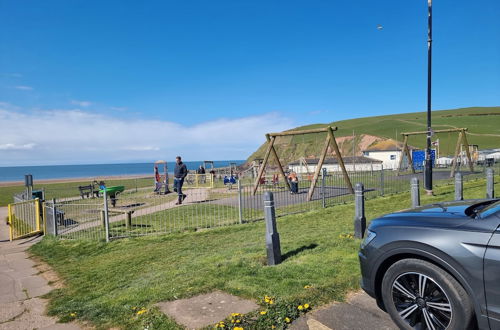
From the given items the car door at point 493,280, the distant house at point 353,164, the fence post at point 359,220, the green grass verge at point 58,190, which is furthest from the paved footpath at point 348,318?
the distant house at point 353,164

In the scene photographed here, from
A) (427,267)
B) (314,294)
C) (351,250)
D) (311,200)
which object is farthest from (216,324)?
(311,200)

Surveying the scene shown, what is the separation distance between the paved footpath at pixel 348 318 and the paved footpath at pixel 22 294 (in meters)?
2.64

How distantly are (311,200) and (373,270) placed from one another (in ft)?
31.4

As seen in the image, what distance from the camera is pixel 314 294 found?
3.75 metres

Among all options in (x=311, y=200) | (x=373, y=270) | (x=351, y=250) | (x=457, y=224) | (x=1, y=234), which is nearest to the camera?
(x=457, y=224)

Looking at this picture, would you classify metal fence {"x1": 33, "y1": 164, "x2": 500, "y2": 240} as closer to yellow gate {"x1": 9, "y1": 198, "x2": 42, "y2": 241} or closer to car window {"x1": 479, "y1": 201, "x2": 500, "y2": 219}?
yellow gate {"x1": 9, "y1": 198, "x2": 42, "y2": 241}

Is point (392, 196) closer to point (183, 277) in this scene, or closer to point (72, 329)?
point (183, 277)

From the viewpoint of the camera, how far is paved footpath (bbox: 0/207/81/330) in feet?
13.2

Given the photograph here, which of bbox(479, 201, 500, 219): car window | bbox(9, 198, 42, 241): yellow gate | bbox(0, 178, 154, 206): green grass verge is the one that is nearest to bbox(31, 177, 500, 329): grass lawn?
bbox(479, 201, 500, 219): car window

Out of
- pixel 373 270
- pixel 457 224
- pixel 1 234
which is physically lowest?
pixel 1 234

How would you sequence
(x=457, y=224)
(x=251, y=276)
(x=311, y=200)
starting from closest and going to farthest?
(x=457, y=224)
(x=251, y=276)
(x=311, y=200)

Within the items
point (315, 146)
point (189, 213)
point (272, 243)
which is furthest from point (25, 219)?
point (315, 146)

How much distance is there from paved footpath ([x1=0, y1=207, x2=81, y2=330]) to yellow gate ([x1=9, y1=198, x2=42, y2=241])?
2178 mm

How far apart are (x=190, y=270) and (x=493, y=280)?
4.13 m
